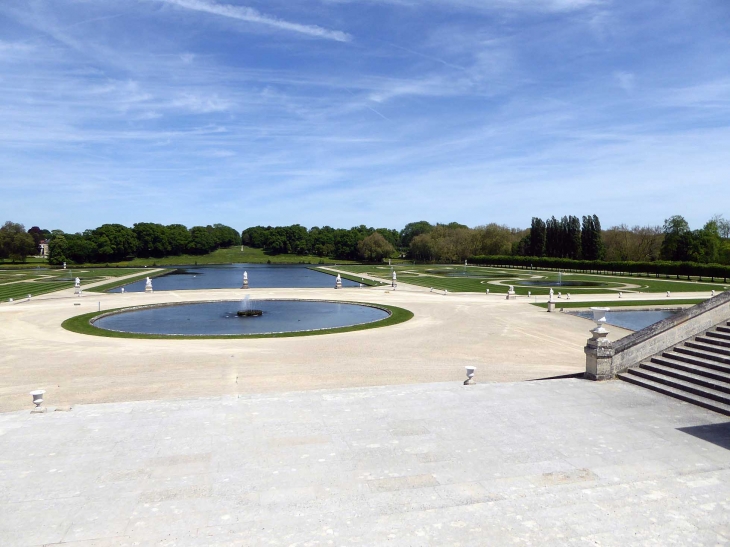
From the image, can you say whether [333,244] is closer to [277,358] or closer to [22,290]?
[22,290]

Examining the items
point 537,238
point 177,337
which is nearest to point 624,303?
point 177,337

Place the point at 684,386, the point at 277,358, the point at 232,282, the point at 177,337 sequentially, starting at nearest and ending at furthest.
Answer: the point at 684,386, the point at 277,358, the point at 177,337, the point at 232,282

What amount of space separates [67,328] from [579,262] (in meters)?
81.5

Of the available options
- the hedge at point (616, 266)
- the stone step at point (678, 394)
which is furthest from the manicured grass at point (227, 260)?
the stone step at point (678, 394)

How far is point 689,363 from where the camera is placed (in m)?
14.4

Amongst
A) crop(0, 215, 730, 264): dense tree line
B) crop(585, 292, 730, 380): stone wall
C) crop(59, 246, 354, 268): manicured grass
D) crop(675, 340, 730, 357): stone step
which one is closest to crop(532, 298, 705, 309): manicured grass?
crop(585, 292, 730, 380): stone wall

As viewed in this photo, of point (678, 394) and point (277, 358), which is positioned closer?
point (678, 394)

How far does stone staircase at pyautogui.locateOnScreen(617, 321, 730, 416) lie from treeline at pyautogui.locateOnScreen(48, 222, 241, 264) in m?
132

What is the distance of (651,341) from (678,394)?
2.53 metres

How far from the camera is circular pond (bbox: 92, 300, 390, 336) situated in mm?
28297

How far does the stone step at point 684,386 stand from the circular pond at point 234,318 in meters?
16.9

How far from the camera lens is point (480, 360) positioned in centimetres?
1942

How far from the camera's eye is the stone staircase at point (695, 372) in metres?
12.6

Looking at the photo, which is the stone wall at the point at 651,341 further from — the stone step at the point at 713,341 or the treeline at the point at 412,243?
the treeline at the point at 412,243
